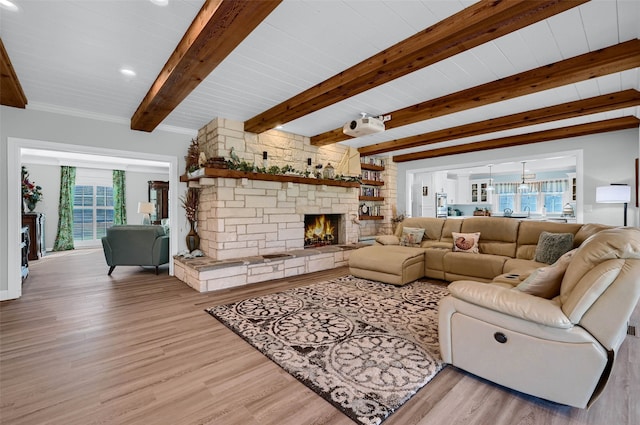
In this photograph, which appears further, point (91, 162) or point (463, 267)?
point (91, 162)

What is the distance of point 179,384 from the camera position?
5.95 ft

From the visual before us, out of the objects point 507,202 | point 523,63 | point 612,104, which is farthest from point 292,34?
point 507,202

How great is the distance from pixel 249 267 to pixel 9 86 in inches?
129

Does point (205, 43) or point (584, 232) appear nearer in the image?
point (205, 43)

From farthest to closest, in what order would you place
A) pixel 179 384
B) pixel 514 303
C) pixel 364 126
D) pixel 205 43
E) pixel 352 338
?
1. pixel 364 126
2. pixel 352 338
3. pixel 205 43
4. pixel 179 384
5. pixel 514 303

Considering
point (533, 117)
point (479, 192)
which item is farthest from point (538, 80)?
point (479, 192)

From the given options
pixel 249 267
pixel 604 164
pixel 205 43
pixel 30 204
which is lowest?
pixel 249 267

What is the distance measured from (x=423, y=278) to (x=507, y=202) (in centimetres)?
749

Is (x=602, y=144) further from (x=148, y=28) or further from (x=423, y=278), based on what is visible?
(x=148, y=28)

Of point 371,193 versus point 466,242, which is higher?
point 371,193

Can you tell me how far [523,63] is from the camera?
2715 mm

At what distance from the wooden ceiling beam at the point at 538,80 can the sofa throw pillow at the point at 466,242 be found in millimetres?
1891

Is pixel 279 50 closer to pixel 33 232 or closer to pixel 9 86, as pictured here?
pixel 9 86

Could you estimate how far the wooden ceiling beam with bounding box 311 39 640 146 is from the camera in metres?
2.39
